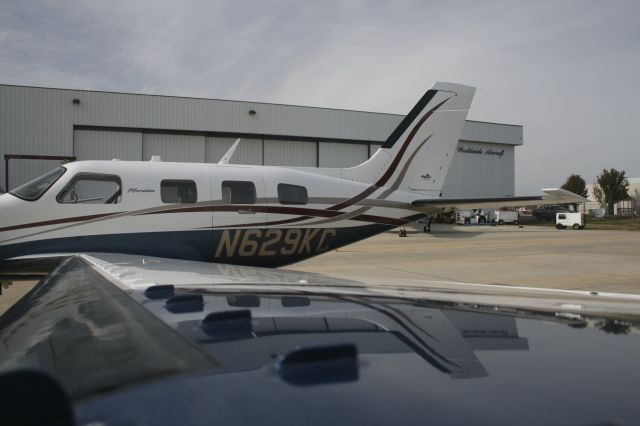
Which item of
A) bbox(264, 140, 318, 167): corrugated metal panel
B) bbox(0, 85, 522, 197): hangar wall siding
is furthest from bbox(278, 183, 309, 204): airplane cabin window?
bbox(264, 140, 318, 167): corrugated metal panel

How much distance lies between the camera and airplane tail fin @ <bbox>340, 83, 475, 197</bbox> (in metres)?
→ 9.19

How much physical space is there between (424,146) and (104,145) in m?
25.2

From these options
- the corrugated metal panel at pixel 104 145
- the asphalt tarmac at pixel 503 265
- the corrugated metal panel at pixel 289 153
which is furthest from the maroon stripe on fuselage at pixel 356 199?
the corrugated metal panel at pixel 289 153

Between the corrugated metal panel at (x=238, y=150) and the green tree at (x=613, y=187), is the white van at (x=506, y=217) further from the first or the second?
the green tree at (x=613, y=187)

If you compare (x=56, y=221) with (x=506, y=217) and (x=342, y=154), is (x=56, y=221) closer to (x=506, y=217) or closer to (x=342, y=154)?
(x=342, y=154)

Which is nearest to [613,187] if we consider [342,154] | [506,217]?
[506,217]

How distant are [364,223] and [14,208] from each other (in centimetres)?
543

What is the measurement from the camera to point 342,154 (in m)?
36.2

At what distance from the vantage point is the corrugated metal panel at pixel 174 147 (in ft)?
98.4

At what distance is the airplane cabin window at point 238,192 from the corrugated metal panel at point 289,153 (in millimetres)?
26290

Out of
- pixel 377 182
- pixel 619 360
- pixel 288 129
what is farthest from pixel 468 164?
pixel 619 360

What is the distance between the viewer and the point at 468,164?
43.8 metres

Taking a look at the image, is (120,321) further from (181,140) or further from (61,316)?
(181,140)

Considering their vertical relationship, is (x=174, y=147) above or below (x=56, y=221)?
above
